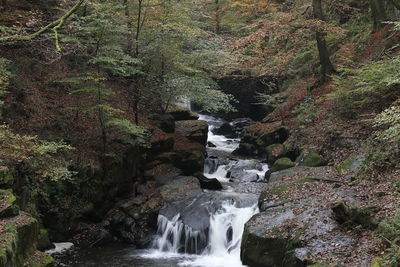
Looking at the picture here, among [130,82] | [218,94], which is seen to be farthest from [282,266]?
[130,82]

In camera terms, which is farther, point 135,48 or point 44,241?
point 135,48

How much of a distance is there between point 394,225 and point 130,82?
15284 mm

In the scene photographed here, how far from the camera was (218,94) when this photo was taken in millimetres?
19062

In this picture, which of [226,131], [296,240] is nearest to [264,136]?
[226,131]

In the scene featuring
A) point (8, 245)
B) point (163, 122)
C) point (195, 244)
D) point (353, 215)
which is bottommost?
point (195, 244)

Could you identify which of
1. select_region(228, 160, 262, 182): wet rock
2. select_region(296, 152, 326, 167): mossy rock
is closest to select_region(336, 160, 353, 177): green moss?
select_region(296, 152, 326, 167): mossy rock

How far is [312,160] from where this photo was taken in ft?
47.8

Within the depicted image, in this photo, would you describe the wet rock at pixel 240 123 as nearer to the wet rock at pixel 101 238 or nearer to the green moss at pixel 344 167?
the green moss at pixel 344 167

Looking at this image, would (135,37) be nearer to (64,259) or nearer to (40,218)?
(40,218)

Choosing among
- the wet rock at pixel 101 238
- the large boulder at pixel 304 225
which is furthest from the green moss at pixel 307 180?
the wet rock at pixel 101 238

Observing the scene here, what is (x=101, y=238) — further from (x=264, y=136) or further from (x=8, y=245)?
(x=264, y=136)

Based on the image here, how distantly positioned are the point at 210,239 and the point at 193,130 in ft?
30.9

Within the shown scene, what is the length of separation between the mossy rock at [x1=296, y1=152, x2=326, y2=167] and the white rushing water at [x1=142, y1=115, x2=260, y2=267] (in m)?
2.85

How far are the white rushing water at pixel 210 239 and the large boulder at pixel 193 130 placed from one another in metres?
7.41
